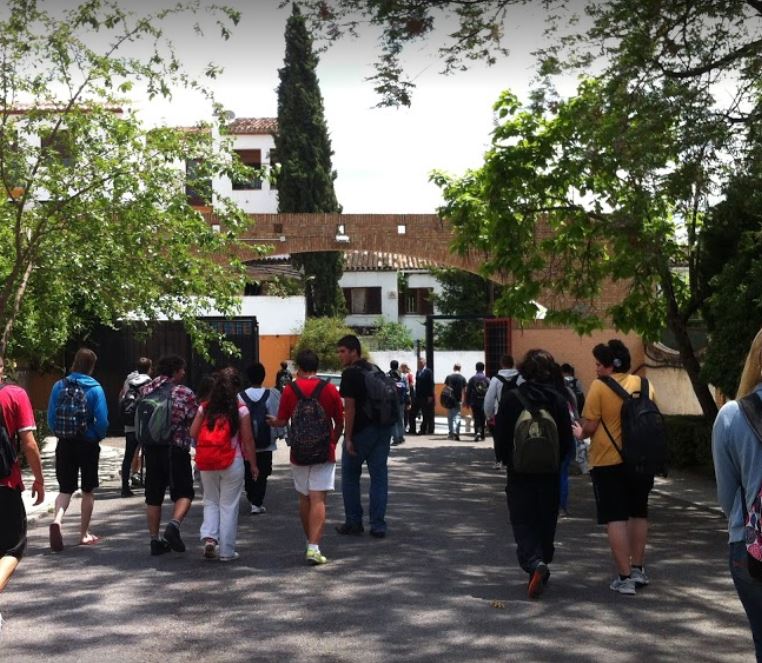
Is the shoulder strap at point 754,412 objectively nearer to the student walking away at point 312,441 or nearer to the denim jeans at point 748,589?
the denim jeans at point 748,589

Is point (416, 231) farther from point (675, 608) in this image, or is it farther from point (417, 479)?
point (675, 608)

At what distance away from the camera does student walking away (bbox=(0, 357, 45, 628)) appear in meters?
7.23

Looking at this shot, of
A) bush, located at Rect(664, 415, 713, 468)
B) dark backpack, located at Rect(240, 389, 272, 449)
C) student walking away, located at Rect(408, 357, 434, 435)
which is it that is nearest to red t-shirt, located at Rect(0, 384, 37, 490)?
dark backpack, located at Rect(240, 389, 272, 449)

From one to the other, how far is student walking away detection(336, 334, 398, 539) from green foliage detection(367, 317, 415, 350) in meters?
38.7

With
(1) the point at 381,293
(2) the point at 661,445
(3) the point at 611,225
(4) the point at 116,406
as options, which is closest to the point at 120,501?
(3) the point at 611,225

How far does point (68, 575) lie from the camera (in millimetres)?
9703

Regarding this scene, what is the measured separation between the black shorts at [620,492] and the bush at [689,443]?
9.48 metres

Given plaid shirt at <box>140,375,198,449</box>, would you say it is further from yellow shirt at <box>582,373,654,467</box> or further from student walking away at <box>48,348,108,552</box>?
yellow shirt at <box>582,373,654,467</box>

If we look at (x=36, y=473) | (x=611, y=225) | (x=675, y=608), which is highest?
(x=611, y=225)

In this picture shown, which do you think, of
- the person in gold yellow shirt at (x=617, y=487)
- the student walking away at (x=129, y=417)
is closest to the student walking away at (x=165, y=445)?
the person in gold yellow shirt at (x=617, y=487)

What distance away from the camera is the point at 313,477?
10.5 metres

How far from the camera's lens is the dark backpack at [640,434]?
8.73 meters

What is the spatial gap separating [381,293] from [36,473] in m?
50.7

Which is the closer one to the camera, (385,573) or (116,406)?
(385,573)
